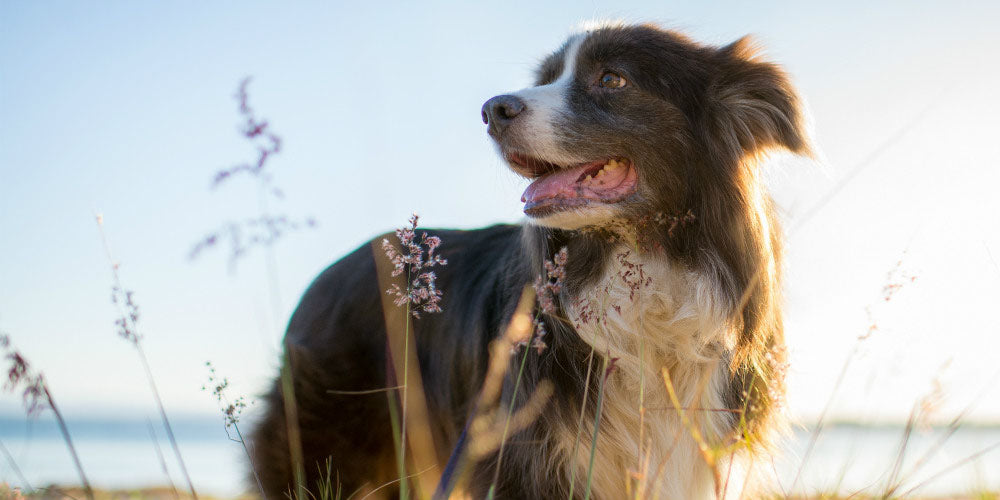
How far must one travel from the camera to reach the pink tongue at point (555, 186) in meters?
2.78

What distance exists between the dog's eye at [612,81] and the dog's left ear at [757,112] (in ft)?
1.25

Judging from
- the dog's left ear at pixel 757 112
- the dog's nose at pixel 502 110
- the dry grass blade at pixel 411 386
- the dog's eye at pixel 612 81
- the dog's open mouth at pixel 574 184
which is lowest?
the dry grass blade at pixel 411 386

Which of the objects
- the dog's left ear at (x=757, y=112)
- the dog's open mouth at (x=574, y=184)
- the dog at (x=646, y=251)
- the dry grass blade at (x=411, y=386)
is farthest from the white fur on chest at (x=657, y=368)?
the dry grass blade at (x=411, y=386)

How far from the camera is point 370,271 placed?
3930 millimetres

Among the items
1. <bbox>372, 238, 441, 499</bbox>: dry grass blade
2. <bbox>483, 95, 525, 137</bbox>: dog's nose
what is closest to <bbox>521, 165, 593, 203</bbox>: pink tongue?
<bbox>483, 95, 525, 137</bbox>: dog's nose

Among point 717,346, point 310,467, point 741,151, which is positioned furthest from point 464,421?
point 741,151

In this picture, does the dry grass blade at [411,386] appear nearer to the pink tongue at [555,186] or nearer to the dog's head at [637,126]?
the pink tongue at [555,186]

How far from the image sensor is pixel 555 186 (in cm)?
285

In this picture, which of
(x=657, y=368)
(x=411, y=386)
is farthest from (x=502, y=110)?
(x=411, y=386)

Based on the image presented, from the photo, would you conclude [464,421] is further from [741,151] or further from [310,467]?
[741,151]

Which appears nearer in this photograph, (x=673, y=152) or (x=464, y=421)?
(x=673, y=152)

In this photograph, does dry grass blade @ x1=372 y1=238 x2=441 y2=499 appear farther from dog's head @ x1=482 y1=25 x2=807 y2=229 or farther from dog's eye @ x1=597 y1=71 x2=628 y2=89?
dog's eye @ x1=597 y1=71 x2=628 y2=89

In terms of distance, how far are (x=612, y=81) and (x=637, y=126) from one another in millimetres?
240

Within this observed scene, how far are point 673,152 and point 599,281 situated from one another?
0.57 meters
